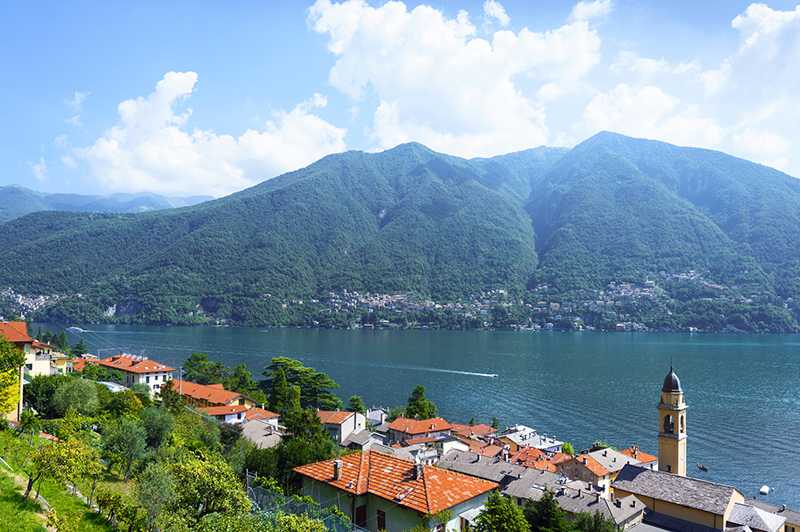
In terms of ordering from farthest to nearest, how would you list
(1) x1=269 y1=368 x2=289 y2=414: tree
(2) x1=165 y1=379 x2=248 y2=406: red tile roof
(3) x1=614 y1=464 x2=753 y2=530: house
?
(1) x1=269 y1=368 x2=289 y2=414: tree < (2) x1=165 y1=379 x2=248 y2=406: red tile roof < (3) x1=614 y1=464 x2=753 y2=530: house

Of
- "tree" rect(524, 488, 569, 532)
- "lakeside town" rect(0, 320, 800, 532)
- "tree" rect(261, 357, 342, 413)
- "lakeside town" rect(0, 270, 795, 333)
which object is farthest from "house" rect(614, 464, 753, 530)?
"lakeside town" rect(0, 270, 795, 333)

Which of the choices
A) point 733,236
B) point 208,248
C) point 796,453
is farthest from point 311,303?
point 733,236

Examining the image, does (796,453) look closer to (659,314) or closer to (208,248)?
(659,314)

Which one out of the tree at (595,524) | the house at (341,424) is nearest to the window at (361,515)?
the tree at (595,524)

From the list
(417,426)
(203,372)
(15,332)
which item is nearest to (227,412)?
(417,426)

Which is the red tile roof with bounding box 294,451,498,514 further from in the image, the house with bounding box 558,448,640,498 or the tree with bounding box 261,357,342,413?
the tree with bounding box 261,357,342,413

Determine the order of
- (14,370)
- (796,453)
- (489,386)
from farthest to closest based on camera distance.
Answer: (489,386) < (796,453) < (14,370)

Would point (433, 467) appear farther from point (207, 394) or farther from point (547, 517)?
point (207, 394)
